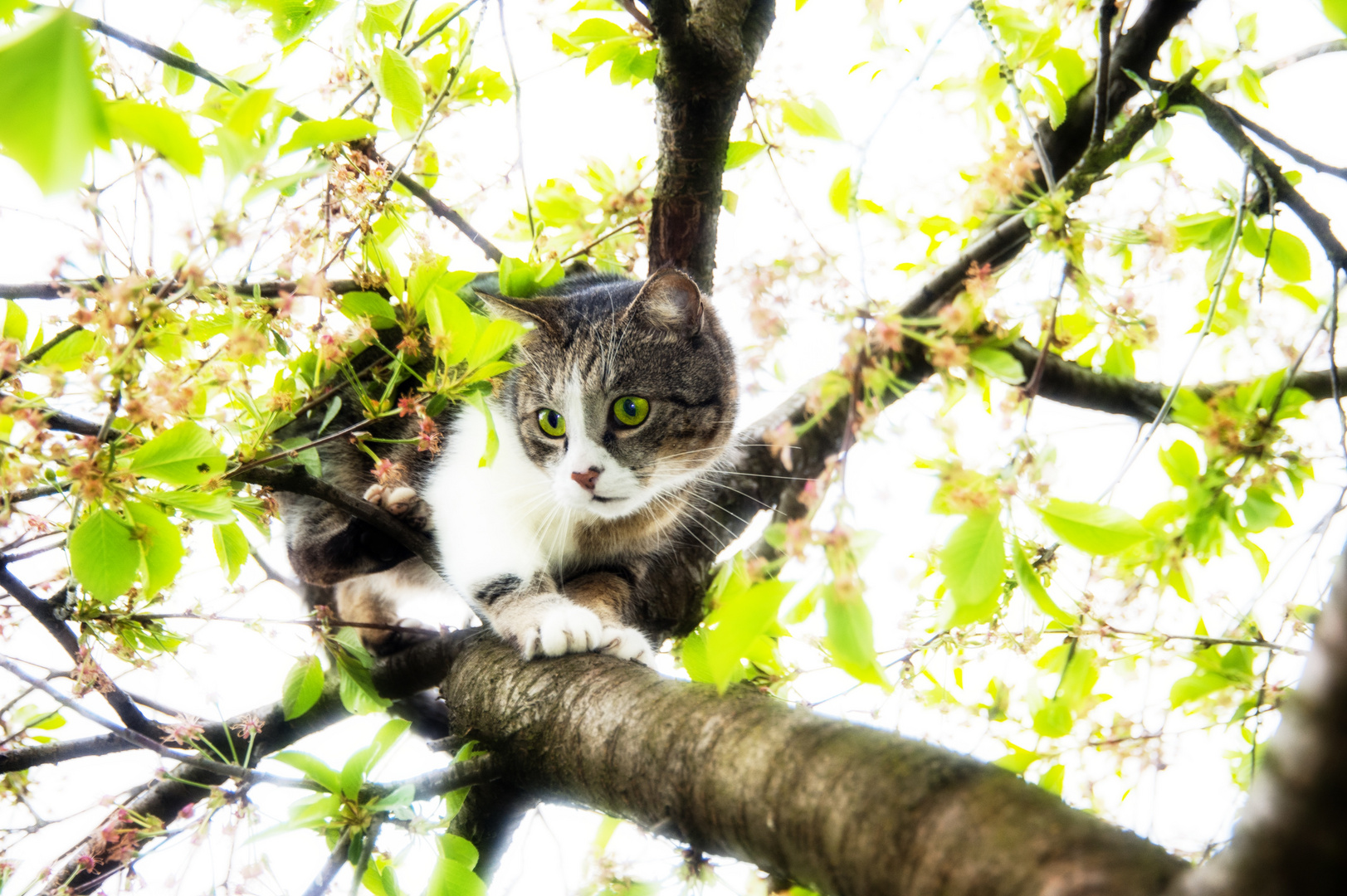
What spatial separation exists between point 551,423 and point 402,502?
1.45 feet

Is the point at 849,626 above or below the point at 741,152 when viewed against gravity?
below

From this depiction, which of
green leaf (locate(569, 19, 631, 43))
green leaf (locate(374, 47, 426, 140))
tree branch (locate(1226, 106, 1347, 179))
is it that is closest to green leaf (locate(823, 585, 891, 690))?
tree branch (locate(1226, 106, 1347, 179))

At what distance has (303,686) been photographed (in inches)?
61.4

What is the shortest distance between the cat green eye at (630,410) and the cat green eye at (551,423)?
0.16 m

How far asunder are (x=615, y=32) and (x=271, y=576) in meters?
1.60

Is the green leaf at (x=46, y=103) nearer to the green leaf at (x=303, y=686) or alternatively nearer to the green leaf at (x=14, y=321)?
the green leaf at (x=14, y=321)

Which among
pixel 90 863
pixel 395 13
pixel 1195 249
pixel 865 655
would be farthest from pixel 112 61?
pixel 1195 249

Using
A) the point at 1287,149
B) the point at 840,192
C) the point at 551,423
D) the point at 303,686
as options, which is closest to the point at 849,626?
the point at 840,192

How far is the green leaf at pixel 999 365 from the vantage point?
799mm

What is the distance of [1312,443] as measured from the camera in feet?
3.23

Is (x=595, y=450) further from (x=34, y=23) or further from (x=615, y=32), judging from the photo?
(x=34, y=23)

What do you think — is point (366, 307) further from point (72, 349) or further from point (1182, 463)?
point (1182, 463)

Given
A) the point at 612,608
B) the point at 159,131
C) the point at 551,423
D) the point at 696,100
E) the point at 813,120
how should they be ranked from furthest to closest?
the point at 551,423
the point at 612,608
the point at 696,100
the point at 813,120
the point at 159,131

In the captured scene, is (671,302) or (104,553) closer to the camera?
(104,553)
